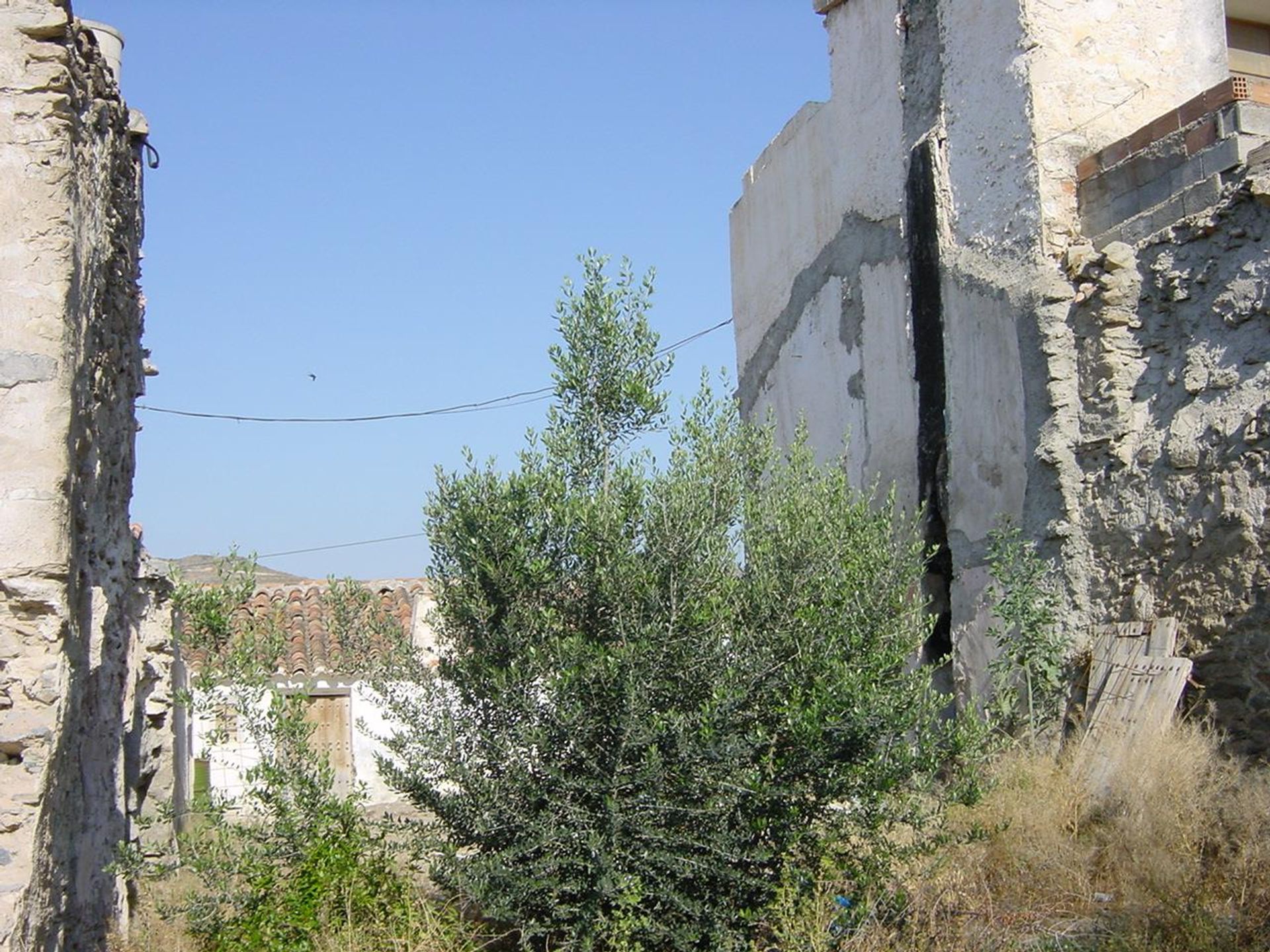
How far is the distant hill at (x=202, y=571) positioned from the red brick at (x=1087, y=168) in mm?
6243

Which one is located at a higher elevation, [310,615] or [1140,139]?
[1140,139]

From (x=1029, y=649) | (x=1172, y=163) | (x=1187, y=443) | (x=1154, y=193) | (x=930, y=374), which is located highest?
(x=1172, y=163)

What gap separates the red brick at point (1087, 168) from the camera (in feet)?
29.7

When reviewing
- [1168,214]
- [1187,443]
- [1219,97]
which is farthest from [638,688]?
[1219,97]

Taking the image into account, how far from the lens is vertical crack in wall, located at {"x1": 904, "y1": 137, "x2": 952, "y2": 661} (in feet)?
32.7

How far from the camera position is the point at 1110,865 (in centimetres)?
649

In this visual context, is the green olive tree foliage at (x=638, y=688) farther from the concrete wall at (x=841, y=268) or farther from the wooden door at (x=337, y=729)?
the wooden door at (x=337, y=729)

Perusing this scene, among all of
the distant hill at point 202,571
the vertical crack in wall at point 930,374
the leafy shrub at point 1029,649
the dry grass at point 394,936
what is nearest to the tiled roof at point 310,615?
the distant hill at point 202,571

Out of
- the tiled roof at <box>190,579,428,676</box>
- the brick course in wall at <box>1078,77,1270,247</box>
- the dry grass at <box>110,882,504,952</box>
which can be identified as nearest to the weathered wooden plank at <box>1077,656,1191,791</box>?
the brick course in wall at <box>1078,77,1270,247</box>

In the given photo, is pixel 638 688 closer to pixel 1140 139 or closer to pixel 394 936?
pixel 394 936

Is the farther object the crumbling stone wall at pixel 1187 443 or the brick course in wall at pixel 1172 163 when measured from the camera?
the brick course in wall at pixel 1172 163

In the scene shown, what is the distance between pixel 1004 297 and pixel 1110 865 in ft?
14.4

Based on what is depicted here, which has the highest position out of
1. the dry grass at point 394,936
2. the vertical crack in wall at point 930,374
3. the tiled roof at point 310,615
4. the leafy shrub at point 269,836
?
the vertical crack in wall at point 930,374

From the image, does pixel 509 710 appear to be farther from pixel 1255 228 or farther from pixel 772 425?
pixel 1255 228
